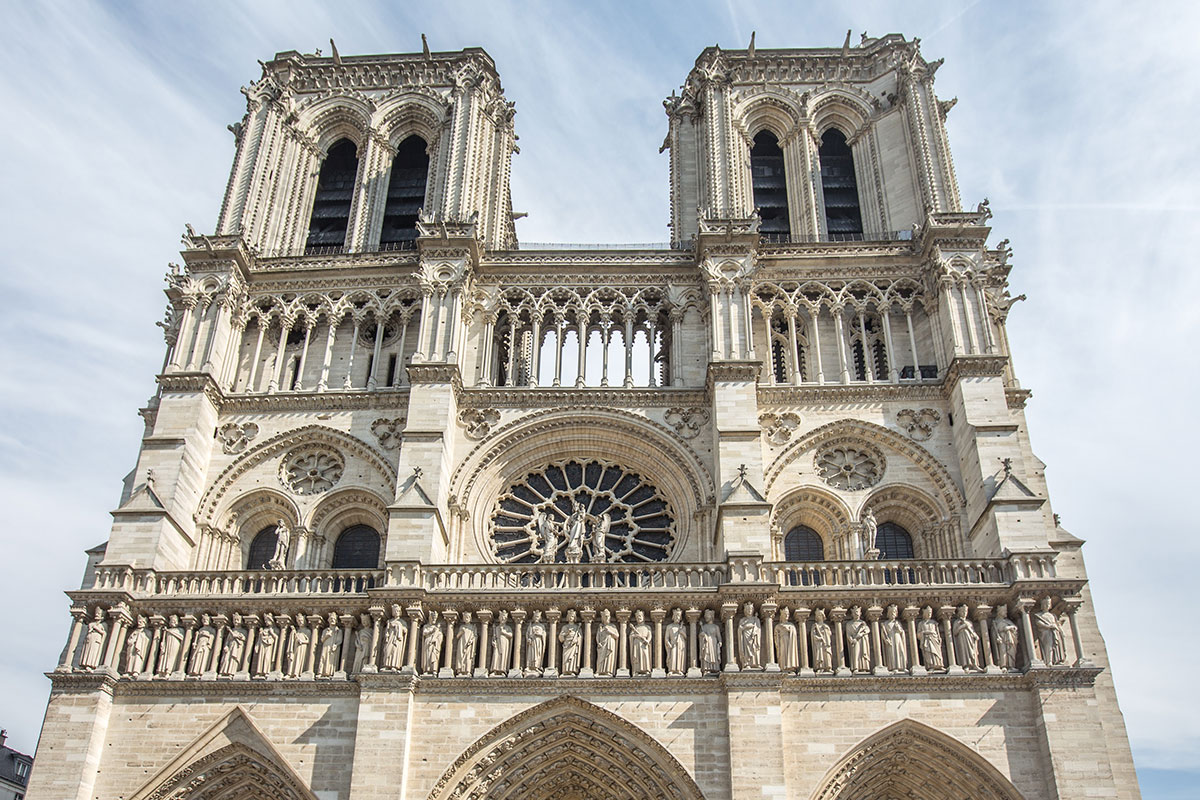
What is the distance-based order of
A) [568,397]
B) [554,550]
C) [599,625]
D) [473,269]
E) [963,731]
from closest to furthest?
[963,731] < [599,625] < [554,550] < [568,397] < [473,269]

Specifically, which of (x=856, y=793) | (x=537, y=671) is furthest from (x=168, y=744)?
(x=856, y=793)

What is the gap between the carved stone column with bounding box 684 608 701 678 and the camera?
17.8 meters

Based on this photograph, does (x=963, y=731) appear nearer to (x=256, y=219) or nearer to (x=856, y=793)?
(x=856, y=793)

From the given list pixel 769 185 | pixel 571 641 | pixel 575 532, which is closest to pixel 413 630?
pixel 571 641

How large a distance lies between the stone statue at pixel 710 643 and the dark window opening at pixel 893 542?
177 inches

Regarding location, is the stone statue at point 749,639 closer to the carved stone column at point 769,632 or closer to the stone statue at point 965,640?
the carved stone column at point 769,632

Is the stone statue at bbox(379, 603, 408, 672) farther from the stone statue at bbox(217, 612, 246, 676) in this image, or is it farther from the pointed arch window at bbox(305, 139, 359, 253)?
the pointed arch window at bbox(305, 139, 359, 253)

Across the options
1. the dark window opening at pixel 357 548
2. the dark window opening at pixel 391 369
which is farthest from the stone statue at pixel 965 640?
the dark window opening at pixel 391 369

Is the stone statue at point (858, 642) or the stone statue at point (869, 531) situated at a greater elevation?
the stone statue at point (869, 531)

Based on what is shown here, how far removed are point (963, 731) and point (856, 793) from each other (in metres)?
1.88

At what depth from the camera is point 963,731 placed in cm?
1723

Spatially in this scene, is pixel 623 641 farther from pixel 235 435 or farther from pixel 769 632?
pixel 235 435

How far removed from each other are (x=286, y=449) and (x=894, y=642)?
38.6ft

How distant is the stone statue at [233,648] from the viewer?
60.2ft
